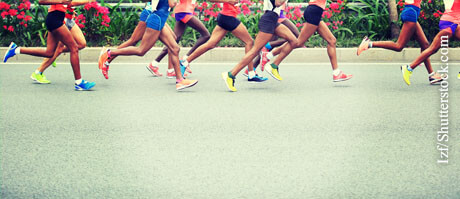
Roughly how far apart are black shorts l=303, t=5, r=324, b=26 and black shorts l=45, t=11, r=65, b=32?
123 inches

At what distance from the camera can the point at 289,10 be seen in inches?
583

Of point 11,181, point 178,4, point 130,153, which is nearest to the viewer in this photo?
point 11,181

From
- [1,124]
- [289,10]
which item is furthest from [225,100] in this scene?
[289,10]

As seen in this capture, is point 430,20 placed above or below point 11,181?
below

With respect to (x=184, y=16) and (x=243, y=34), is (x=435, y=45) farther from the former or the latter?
(x=184, y=16)

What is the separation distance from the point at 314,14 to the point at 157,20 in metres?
2.04

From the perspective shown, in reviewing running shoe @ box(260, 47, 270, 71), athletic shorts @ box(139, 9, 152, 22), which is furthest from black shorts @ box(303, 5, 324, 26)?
athletic shorts @ box(139, 9, 152, 22)

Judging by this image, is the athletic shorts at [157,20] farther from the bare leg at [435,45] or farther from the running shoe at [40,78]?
the bare leg at [435,45]

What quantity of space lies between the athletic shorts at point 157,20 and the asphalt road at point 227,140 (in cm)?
84

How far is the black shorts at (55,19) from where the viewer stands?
938cm

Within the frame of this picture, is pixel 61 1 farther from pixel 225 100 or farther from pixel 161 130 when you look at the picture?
pixel 161 130

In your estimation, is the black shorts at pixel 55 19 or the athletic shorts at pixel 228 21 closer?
the black shorts at pixel 55 19

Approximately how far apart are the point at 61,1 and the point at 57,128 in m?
2.57

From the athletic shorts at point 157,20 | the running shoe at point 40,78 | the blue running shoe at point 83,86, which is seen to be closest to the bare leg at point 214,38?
the athletic shorts at point 157,20
